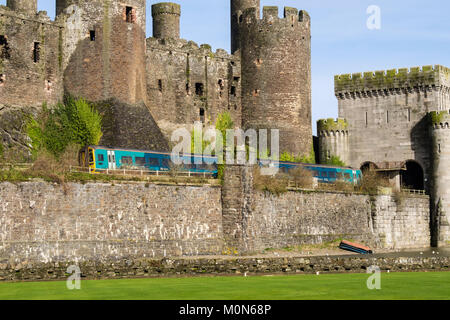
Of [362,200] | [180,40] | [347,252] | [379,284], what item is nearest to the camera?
Result: [379,284]

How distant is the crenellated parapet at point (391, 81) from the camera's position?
59.9 meters

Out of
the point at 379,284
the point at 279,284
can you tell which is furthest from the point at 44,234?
the point at 379,284

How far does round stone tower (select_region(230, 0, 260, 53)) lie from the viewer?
194ft

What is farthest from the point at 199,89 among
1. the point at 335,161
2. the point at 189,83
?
the point at 335,161

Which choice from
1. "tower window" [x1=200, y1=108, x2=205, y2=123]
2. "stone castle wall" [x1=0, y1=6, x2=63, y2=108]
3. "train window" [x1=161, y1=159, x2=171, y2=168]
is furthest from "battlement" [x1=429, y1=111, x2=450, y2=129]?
"stone castle wall" [x1=0, y1=6, x2=63, y2=108]

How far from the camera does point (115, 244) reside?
35406 millimetres

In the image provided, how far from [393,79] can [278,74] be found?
32.7 ft

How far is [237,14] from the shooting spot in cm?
5916

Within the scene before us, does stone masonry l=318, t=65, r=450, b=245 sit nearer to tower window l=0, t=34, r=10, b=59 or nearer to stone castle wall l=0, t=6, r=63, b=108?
stone castle wall l=0, t=6, r=63, b=108

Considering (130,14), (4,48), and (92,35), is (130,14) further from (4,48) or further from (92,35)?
(4,48)

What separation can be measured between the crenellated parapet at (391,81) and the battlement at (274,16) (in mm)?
7188
